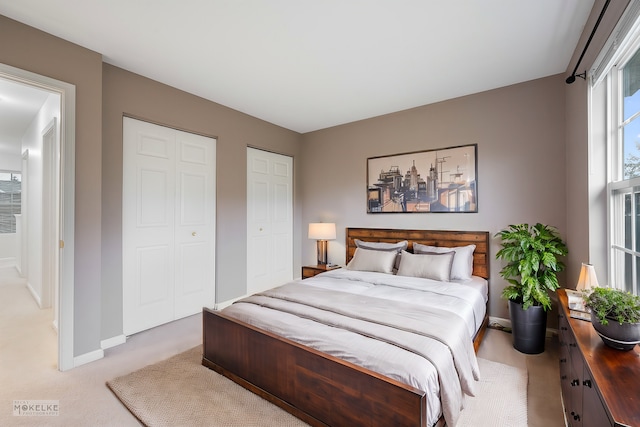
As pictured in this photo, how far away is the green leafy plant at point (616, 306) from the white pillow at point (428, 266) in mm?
1670

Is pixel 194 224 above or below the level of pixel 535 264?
above

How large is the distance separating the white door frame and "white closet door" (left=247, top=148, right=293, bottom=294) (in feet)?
6.83

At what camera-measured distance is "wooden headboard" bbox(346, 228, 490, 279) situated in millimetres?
3291

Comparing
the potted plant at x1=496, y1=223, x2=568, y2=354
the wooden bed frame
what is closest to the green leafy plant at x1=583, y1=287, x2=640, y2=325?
the wooden bed frame

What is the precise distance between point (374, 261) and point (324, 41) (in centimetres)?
240

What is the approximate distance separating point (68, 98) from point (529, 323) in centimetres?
441

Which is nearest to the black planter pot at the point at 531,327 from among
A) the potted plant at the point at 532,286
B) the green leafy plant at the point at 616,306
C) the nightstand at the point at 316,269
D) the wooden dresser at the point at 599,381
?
the potted plant at the point at 532,286

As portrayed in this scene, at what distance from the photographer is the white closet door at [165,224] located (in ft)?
9.82

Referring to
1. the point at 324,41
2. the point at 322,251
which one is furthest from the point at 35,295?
the point at 324,41

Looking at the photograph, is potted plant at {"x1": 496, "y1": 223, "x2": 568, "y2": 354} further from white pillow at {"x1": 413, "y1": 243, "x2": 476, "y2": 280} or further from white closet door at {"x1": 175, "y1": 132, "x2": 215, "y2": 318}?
white closet door at {"x1": 175, "y1": 132, "x2": 215, "y2": 318}

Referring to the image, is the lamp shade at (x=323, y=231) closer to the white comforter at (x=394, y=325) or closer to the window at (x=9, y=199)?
the white comforter at (x=394, y=325)

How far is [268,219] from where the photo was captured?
4.51 m

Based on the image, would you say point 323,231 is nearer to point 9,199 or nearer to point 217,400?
point 217,400

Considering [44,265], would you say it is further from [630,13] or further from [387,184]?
[630,13]
